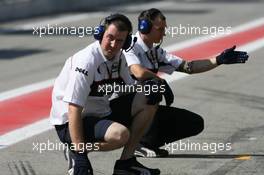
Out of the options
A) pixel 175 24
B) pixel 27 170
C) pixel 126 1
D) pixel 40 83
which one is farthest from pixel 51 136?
pixel 126 1

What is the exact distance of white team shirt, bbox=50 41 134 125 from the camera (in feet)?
19.7

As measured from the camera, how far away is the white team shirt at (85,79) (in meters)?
6.01

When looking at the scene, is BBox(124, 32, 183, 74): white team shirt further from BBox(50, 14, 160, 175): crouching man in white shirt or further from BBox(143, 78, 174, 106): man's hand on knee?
BBox(50, 14, 160, 175): crouching man in white shirt

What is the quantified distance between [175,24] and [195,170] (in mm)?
12951

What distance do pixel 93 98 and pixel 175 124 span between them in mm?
1215

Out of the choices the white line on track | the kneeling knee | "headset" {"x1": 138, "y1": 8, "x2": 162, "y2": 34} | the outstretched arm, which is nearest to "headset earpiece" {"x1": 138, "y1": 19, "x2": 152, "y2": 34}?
"headset" {"x1": 138, "y1": 8, "x2": 162, "y2": 34}

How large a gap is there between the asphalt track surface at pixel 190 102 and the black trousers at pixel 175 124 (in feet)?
0.82

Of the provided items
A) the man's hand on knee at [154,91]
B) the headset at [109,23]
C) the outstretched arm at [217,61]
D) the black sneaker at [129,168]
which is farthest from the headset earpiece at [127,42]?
the outstretched arm at [217,61]

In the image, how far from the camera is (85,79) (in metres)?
6.07

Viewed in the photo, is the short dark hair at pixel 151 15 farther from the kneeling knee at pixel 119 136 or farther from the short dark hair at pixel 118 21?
the kneeling knee at pixel 119 136

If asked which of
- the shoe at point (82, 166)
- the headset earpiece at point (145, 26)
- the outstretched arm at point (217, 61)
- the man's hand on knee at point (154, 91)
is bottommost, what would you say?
the shoe at point (82, 166)

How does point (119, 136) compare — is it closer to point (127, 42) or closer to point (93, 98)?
point (93, 98)

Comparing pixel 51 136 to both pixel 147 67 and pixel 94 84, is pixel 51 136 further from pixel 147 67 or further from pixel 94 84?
pixel 94 84

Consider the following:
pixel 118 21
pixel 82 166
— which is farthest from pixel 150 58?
pixel 82 166
